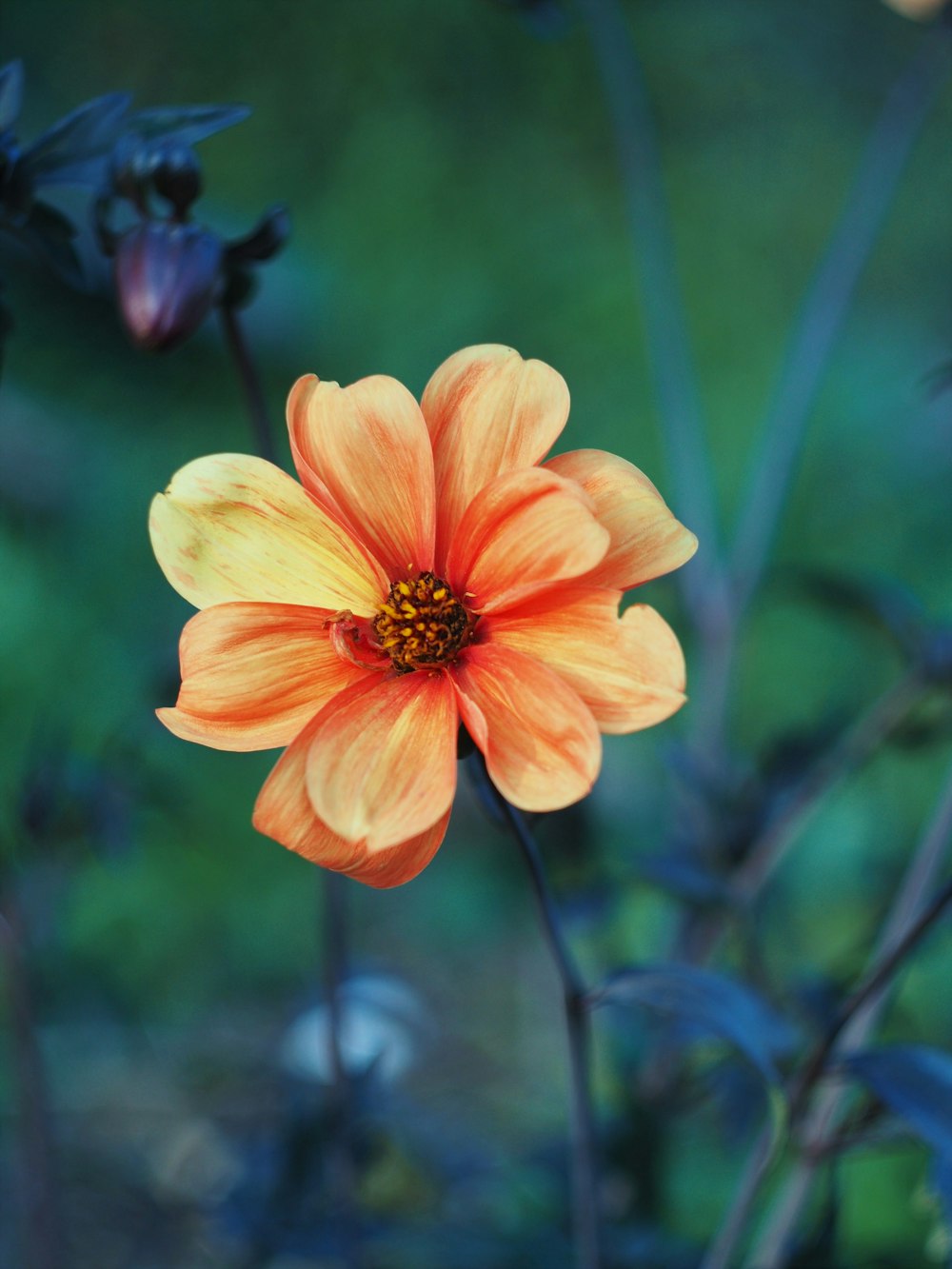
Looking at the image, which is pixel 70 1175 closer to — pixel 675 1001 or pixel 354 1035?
pixel 354 1035

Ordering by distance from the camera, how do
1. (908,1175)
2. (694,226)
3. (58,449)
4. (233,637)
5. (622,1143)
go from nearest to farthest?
(233,637) < (622,1143) < (908,1175) < (58,449) < (694,226)

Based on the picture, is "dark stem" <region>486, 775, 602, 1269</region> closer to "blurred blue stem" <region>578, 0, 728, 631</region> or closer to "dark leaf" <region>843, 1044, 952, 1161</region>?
"dark leaf" <region>843, 1044, 952, 1161</region>

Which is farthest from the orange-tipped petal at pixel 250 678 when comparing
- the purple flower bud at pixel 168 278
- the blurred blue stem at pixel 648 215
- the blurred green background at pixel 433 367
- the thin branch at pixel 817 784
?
the blurred green background at pixel 433 367

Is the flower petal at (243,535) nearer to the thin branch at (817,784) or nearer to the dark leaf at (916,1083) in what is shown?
the dark leaf at (916,1083)

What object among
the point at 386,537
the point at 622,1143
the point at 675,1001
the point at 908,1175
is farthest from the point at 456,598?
the point at 908,1175

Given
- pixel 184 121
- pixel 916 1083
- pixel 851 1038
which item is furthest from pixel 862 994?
pixel 184 121
